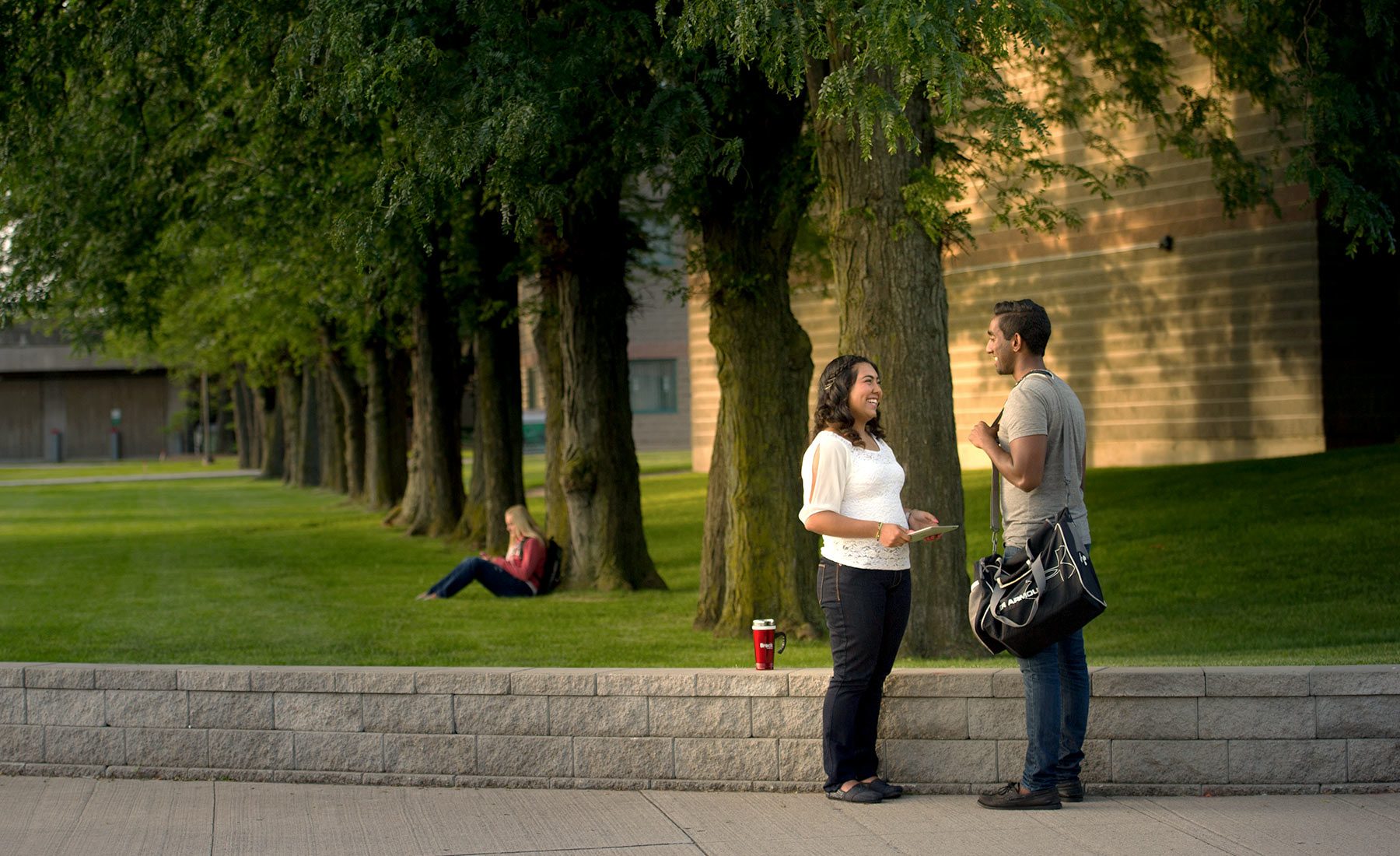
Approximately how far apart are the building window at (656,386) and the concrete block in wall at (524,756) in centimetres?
6836

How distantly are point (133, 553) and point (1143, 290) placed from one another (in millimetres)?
16917

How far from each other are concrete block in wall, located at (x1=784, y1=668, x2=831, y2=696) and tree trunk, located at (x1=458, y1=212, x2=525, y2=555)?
14476mm

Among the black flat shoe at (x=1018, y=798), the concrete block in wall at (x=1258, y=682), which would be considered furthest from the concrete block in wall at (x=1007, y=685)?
the concrete block in wall at (x=1258, y=682)

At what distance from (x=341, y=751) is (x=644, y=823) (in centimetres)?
171

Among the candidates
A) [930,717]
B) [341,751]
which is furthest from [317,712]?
[930,717]

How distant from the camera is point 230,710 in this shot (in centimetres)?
754

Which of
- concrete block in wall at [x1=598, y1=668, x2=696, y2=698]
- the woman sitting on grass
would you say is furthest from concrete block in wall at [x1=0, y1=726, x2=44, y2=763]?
the woman sitting on grass

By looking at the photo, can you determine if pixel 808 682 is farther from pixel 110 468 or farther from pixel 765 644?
pixel 110 468

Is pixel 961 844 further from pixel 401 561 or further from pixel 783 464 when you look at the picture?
pixel 401 561

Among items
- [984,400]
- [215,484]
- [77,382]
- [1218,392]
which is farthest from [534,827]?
[77,382]

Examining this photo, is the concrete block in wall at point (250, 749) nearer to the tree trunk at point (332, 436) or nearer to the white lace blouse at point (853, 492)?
the white lace blouse at point (853, 492)

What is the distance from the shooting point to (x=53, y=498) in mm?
41531

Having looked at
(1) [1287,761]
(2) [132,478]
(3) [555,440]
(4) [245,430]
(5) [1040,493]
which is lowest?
(1) [1287,761]

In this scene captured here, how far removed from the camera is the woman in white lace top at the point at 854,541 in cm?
650
